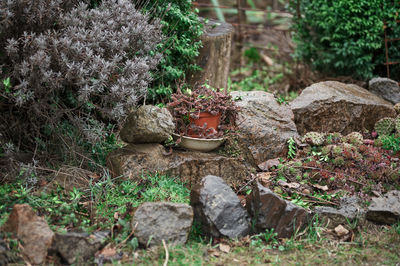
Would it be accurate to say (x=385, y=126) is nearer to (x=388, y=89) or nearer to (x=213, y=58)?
(x=388, y=89)

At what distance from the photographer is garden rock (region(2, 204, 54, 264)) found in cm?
341

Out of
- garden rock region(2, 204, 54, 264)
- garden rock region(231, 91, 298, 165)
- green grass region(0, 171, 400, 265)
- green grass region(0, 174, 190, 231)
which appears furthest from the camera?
garden rock region(231, 91, 298, 165)

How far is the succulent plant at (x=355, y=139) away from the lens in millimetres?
5531

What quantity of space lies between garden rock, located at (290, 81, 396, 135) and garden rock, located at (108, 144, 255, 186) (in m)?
1.54

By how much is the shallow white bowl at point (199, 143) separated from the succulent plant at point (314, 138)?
4.28ft

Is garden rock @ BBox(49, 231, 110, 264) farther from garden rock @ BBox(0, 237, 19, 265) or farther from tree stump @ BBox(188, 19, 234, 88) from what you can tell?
tree stump @ BBox(188, 19, 234, 88)

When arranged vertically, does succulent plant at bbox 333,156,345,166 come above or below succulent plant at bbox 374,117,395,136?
below

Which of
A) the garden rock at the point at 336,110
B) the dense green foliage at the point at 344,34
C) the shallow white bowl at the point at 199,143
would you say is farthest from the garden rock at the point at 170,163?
the dense green foliage at the point at 344,34

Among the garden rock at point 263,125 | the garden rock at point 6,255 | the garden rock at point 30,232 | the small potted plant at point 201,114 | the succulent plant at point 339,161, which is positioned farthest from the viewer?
the garden rock at point 263,125

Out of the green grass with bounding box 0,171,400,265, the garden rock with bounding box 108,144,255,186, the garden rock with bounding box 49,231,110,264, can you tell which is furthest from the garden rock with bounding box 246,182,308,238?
the garden rock with bounding box 49,231,110,264

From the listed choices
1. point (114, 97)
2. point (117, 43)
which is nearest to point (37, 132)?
point (114, 97)

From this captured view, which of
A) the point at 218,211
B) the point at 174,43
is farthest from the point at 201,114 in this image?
the point at 174,43

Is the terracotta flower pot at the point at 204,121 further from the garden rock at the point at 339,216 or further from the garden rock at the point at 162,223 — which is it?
the garden rock at the point at 339,216

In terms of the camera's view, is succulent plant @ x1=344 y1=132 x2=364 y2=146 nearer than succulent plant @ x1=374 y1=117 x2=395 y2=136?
Yes
